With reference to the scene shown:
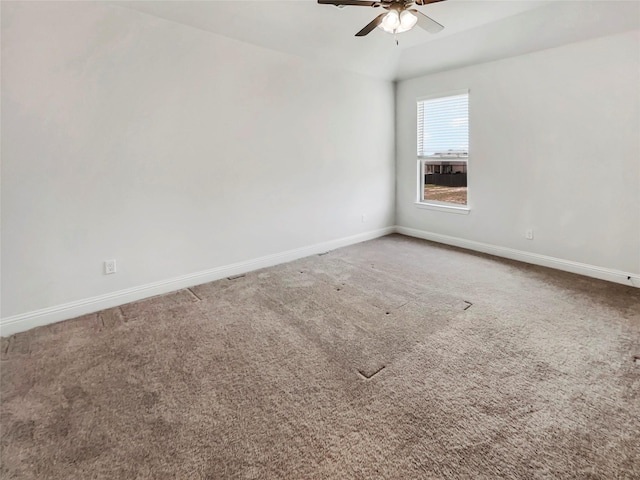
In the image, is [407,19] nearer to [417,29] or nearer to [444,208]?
[417,29]

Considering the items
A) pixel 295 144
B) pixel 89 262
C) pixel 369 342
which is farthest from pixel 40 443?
pixel 295 144

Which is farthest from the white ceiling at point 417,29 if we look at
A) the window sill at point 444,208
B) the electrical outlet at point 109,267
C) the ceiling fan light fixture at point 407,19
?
the electrical outlet at point 109,267

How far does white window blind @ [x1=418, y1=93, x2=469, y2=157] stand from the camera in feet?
15.0

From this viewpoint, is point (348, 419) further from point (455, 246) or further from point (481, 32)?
point (481, 32)

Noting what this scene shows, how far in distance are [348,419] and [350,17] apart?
3746mm

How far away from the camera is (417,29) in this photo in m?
3.88

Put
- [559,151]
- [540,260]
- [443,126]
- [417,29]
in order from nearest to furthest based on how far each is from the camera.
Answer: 1. [559,151]
2. [417,29]
3. [540,260]
4. [443,126]

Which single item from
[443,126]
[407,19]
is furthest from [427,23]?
[443,126]

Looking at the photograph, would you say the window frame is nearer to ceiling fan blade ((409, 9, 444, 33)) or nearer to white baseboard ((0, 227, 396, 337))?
white baseboard ((0, 227, 396, 337))

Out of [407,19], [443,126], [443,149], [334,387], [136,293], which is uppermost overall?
[407,19]

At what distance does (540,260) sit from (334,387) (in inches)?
131

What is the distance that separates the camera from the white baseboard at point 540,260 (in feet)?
11.1

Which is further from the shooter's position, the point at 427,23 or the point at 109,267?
the point at 109,267

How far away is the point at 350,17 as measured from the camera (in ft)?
11.5
